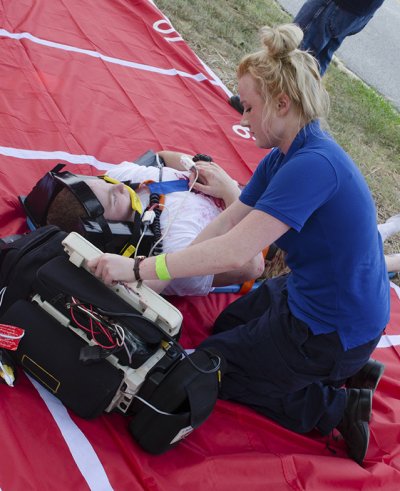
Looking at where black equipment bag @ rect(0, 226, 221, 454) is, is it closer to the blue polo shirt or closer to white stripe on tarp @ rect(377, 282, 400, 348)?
the blue polo shirt

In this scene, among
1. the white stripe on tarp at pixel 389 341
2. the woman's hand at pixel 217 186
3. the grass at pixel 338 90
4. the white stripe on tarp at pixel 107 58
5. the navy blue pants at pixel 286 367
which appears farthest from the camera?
the grass at pixel 338 90

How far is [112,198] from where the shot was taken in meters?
2.44

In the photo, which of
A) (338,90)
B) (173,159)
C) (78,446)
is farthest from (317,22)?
(78,446)

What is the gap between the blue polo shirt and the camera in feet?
5.05

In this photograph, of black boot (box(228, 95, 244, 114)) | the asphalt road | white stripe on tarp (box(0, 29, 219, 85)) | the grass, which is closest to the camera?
white stripe on tarp (box(0, 29, 219, 85))

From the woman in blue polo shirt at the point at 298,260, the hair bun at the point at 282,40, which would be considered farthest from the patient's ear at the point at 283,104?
the hair bun at the point at 282,40

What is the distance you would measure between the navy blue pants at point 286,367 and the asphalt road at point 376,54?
591 cm

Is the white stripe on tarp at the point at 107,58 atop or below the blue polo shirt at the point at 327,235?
below

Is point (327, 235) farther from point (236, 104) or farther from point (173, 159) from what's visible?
point (236, 104)

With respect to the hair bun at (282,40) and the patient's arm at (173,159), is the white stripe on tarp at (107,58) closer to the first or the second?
the patient's arm at (173,159)

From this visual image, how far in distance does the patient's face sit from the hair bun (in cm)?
107

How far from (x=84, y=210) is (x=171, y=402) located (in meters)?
0.93

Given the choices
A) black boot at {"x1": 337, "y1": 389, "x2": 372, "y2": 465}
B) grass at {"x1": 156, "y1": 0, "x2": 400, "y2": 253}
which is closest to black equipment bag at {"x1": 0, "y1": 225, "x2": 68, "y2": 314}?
black boot at {"x1": 337, "y1": 389, "x2": 372, "y2": 465}

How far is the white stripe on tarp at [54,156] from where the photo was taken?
2873 millimetres
